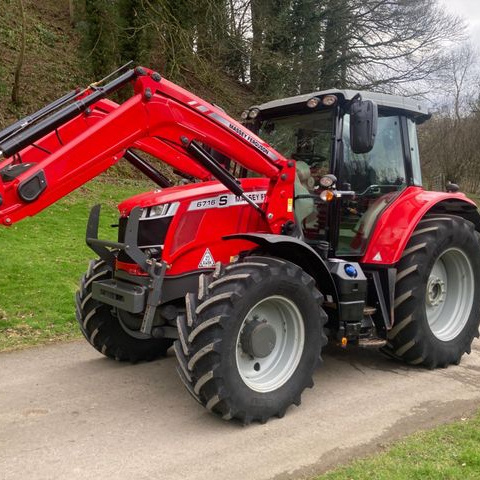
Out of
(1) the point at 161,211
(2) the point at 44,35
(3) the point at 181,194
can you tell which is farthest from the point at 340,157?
(2) the point at 44,35

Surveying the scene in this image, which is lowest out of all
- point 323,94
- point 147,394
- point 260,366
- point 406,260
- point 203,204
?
point 147,394

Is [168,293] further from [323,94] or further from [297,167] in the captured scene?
[323,94]

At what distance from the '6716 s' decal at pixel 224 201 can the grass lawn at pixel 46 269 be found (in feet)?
8.61

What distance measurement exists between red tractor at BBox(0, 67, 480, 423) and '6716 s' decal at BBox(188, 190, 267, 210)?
0.04ft

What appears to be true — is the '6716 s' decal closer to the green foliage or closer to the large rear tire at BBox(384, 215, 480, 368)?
the large rear tire at BBox(384, 215, 480, 368)

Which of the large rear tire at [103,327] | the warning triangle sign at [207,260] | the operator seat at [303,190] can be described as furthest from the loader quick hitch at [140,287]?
the operator seat at [303,190]

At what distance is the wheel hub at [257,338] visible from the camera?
409 cm

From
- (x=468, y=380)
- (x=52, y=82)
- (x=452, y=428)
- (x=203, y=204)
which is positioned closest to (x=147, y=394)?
(x=203, y=204)

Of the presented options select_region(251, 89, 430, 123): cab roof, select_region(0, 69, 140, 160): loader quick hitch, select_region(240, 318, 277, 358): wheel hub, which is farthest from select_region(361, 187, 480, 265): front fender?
select_region(0, 69, 140, 160): loader quick hitch

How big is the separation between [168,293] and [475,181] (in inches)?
1152

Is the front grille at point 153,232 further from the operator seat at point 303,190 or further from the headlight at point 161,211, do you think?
the operator seat at point 303,190

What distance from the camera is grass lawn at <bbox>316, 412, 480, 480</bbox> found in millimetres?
3309

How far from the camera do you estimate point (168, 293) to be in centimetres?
429

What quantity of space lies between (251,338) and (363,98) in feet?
7.66
